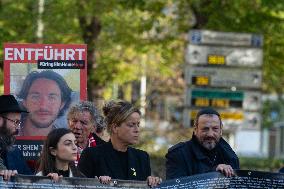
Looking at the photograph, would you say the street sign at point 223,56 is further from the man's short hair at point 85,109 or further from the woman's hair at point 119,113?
the woman's hair at point 119,113

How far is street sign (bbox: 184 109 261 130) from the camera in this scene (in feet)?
75.3

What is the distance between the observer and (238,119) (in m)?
23.0

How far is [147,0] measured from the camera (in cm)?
2512

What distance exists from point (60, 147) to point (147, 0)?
1649 centimetres

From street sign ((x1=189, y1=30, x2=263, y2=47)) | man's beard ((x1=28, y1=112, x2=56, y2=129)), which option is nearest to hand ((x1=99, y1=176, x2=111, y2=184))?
man's beard ((x1=28, y1=112, x2=56, y2=129))

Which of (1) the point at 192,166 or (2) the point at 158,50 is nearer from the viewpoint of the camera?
(1) the point at 192,166

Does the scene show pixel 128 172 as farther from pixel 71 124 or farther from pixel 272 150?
pixel 272 150

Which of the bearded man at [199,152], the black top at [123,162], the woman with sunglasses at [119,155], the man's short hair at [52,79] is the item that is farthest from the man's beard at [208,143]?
the man's short hair at [52,79]

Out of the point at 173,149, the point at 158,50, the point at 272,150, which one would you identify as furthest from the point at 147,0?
the point at 272,150

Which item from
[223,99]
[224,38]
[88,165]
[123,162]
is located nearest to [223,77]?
[223,99]

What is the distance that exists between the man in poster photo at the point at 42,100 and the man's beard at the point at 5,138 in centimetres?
210

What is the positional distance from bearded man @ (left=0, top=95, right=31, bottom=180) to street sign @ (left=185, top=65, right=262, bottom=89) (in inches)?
522

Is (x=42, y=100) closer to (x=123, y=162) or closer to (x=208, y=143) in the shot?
(x=123, y=162)

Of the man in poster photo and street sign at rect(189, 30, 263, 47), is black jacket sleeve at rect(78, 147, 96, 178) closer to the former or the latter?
the man in poster photo
